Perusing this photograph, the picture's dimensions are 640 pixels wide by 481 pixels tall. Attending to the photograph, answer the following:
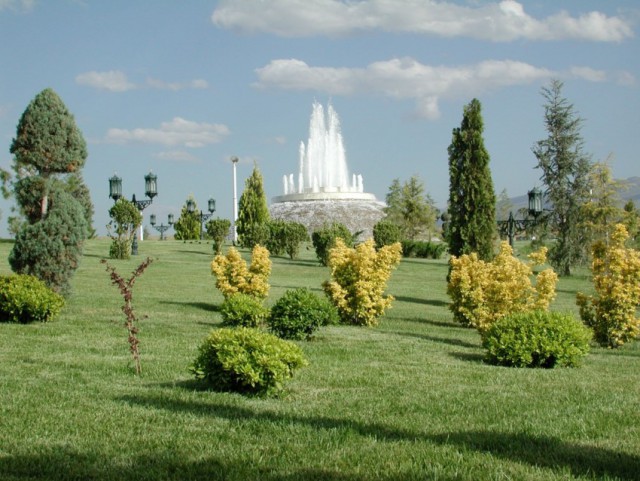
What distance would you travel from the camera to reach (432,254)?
43188 mm

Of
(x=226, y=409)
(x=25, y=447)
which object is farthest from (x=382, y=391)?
(x=25, y=447)

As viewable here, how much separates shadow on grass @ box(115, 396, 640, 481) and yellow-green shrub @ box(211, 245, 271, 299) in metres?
8.68

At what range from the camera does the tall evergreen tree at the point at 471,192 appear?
76.2 feet

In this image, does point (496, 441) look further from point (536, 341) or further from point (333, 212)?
point (333, 212)

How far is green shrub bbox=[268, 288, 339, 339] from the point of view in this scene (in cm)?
1164

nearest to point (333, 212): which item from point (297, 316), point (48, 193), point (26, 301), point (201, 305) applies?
point (201, 305)

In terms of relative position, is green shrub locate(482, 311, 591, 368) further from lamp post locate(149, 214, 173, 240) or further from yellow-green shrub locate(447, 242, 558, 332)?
lamp post locate(149, 214, 173, 240)

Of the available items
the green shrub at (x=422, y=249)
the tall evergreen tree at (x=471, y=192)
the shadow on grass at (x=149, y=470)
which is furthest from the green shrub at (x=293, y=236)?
the shadow on grass at (x=149, y=470)

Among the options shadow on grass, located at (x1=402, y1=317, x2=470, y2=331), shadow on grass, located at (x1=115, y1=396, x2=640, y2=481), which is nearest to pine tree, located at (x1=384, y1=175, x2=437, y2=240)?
shadow on grass, located at (x1=402, y1=317, x2=470, y2=331)

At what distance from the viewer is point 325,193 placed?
77562 millimetres

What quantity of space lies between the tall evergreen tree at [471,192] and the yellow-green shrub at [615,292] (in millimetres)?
9396

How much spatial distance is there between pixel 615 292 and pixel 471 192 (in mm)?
10354

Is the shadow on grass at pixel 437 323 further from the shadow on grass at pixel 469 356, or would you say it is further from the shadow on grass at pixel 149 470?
the shadow on grass at pixel 149 470

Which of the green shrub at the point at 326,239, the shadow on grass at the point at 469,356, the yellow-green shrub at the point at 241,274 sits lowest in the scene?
the shadow on grass at the point at 469,356
